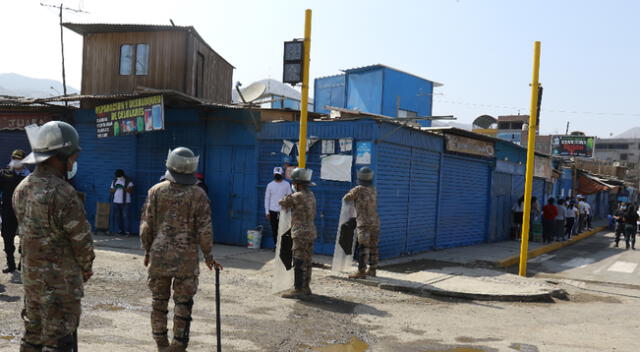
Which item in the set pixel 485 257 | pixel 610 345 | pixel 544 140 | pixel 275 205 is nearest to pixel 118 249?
pixel 275 205

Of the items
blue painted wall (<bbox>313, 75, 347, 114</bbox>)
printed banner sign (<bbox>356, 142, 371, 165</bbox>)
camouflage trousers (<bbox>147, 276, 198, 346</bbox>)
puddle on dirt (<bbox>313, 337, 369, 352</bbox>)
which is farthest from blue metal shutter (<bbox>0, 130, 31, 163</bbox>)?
blue painted wall (<bbox>313, 75, 347, 114</bbox>)

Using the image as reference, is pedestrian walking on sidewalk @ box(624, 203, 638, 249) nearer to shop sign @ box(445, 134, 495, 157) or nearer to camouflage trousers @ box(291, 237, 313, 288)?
shop sign @ box(445, 134, 495, 157)

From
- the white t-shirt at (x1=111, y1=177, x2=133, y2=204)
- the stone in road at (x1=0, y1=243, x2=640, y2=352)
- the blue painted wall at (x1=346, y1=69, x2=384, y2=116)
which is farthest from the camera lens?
the blue painted wall at (x1=346, y1=69, x2=384, y2=116)

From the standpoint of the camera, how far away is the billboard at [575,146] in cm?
3691

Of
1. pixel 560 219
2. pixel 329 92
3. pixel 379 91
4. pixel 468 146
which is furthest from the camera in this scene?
pixel 329 92

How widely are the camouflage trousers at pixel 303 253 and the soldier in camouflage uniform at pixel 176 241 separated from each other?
112 inches

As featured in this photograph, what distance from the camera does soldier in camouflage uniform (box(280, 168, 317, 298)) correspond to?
7484mm

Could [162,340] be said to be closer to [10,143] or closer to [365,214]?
[365,214]

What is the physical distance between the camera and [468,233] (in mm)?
15969

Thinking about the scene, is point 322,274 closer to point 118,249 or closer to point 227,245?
point 227,245

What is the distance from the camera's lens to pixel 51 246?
140 inches

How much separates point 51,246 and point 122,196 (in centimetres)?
1075

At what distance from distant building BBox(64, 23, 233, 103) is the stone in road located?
7.34 metres

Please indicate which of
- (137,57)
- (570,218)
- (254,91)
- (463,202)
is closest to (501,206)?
(463,202)
